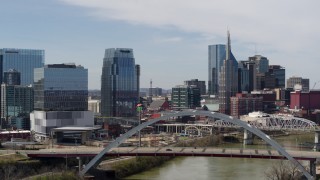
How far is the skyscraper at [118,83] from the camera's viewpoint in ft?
391

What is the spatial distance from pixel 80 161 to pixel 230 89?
106024 mm

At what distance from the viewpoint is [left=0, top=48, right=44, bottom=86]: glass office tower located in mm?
151250

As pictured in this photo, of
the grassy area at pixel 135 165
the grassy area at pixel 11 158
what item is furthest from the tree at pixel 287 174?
the grassy area at pixel 11 158

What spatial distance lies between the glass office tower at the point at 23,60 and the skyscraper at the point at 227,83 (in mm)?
54930

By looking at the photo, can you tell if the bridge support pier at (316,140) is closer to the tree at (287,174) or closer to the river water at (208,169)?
the river water at (208,169)

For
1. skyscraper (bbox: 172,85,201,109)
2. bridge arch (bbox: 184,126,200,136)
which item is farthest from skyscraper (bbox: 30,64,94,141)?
skyscraper (bbox: 172,85,201,109)

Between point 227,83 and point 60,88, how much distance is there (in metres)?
70.0

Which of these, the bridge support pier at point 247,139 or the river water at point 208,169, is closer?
the river water at point 208,169

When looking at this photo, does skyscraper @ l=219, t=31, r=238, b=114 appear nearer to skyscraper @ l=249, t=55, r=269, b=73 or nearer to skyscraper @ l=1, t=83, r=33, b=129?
skyscraper @ l=249, t=55, r=269, b=73

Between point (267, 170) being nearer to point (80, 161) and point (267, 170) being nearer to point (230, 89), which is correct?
point (80, 161)

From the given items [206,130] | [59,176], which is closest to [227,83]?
[206,130]

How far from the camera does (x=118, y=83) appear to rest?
4737 inches

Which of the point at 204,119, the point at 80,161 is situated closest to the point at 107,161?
the point at 80,161

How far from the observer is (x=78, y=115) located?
264 feet
